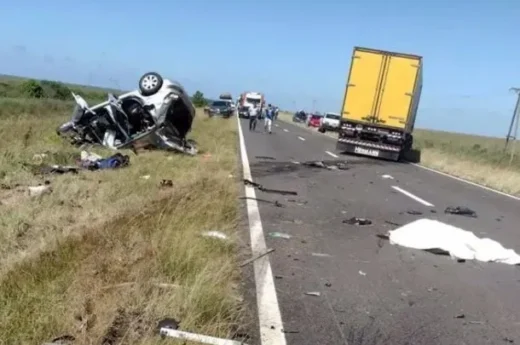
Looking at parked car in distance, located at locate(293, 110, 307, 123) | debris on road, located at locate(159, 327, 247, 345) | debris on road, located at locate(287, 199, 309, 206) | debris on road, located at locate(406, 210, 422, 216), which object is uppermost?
debris on road, located at locate(159, 327, 247, 345)

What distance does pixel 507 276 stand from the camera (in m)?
7.21

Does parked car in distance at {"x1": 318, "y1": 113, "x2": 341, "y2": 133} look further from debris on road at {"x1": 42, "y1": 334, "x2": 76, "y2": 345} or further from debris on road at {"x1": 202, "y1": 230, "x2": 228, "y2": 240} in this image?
debris on road at {"x1": 42, "y1": 334, "x2": 76, "y2": 345}

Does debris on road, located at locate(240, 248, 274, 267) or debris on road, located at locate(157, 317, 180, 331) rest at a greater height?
debris on road, located at locate(157, 317, 180, 331)

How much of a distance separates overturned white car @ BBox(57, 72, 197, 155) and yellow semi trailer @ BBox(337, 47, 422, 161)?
28.5 ft

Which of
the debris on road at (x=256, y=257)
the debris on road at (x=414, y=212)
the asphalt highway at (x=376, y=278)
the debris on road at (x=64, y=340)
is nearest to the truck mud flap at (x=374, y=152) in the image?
the asphalt highway at (x=376, y=278)

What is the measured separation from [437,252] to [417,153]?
24983 mm

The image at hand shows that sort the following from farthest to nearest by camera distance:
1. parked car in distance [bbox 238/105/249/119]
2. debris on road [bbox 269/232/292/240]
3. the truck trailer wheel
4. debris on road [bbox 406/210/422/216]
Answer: parked car in distance [bbox 238/105/249/119], the truck trailer wheel, debris on road [bbox 406/210/422/216], debris on road [bbox 269/232/292/240]

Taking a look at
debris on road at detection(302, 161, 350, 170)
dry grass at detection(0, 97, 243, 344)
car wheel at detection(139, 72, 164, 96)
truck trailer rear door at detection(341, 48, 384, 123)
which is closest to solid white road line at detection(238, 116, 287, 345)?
dry grass at detection(0, 97, 243, 344)

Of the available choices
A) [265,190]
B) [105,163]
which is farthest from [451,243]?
[105,163]

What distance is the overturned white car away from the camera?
56.1 ft

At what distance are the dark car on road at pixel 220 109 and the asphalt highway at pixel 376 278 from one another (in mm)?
45592

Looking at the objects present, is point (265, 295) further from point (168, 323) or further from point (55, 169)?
point (55, 169)

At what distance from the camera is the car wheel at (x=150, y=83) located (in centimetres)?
1773

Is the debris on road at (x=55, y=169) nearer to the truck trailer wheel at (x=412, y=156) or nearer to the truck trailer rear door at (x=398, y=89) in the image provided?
the truck trailer rear door at (x=398, y=89)
